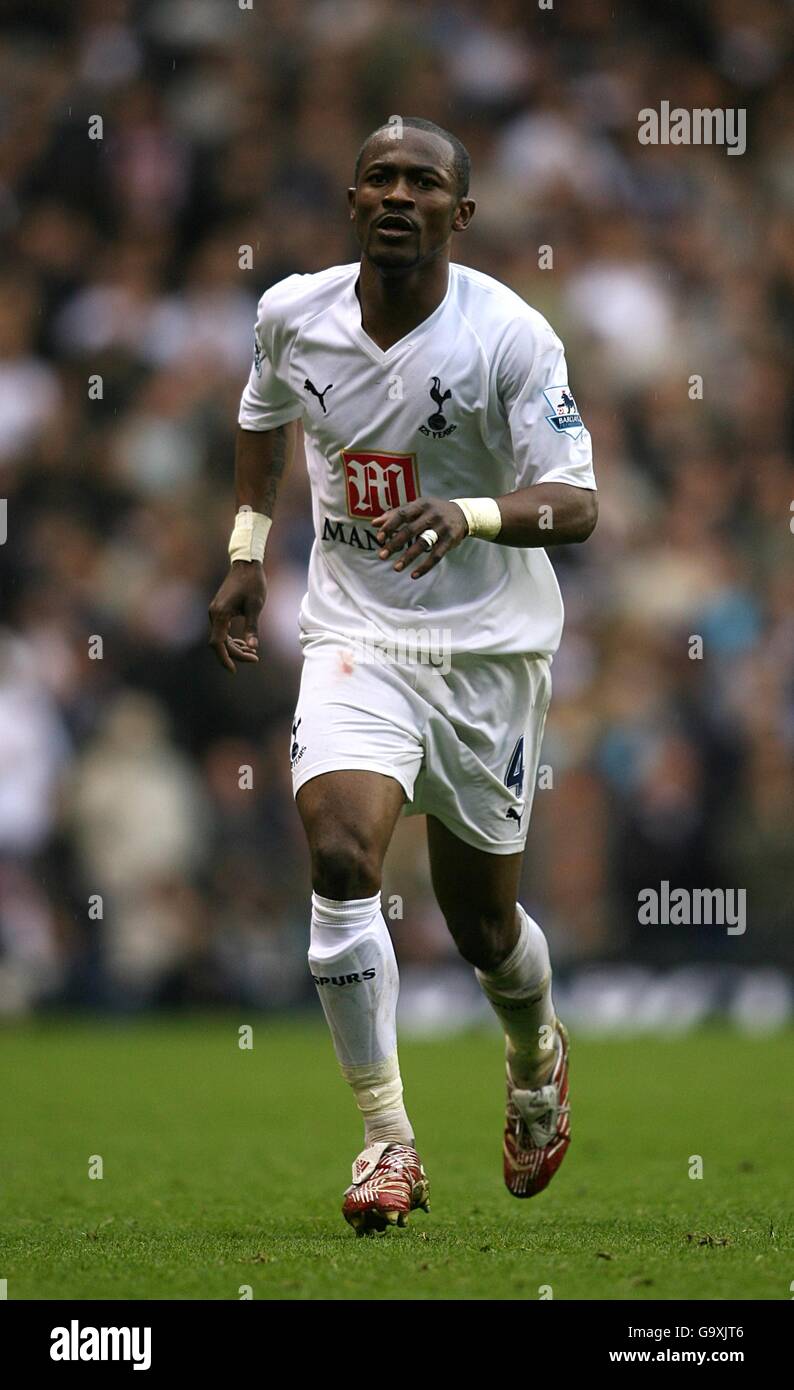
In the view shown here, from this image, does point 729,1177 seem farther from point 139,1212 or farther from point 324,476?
point 324,476

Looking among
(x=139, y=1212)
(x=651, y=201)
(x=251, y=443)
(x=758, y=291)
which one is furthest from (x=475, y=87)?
(x=139, y=1212)

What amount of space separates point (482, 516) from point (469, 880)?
116cm

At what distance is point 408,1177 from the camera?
496 centimetres

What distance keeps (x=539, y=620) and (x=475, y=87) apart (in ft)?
32.7

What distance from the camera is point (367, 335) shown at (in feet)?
17.7

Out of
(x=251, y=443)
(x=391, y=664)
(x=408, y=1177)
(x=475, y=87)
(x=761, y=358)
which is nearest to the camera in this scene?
(x=408, y=1177)

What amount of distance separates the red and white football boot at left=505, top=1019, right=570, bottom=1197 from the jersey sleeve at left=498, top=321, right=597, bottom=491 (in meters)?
1.89

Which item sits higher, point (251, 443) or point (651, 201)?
point (651, 201)

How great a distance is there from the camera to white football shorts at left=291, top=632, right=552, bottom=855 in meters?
5.15

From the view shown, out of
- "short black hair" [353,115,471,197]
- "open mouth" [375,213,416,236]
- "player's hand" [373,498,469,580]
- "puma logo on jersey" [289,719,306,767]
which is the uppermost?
"short black hair" [353,115,471,197]

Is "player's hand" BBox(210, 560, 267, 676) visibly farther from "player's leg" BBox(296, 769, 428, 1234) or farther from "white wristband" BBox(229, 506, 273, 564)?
"player's leg" BBox(296, 769, 428, 1234)

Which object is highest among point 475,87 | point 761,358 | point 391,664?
point 475,87

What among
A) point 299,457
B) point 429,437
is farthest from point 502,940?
point 299,457
